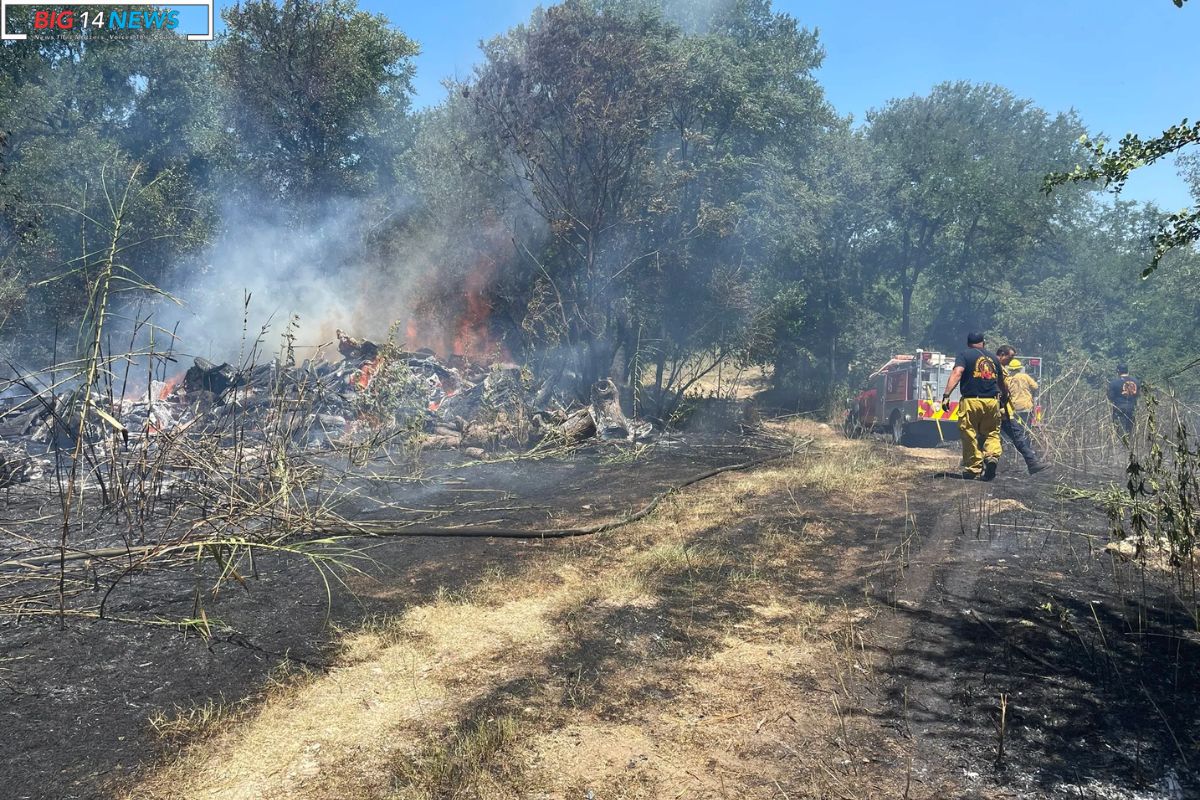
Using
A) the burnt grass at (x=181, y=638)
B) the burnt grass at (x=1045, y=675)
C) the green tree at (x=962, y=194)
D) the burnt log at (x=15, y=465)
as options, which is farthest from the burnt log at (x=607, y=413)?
the green tree at (x=962, y=194)

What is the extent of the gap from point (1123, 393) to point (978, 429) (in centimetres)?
425

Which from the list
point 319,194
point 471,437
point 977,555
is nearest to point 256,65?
point 319,194

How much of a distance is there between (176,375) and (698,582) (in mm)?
17792

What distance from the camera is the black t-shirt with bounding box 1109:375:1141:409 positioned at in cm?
1184

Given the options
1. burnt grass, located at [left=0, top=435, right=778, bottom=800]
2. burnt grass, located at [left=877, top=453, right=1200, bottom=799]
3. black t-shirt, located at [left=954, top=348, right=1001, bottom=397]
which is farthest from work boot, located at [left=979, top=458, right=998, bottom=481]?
burnt grass, located at [left=0, top=435, right=778, bottom=800]

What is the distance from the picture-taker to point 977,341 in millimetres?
9477

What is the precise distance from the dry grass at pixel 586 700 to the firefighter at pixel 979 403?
13.3 feet

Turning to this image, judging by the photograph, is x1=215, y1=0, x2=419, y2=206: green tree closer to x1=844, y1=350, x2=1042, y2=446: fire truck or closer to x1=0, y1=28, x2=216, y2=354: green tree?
x1=0, y1=28, x2=216, y2=354: green tree

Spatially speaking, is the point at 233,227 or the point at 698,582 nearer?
the point at 698,582

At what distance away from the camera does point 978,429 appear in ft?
31.6

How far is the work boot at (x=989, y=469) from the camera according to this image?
9578 mm

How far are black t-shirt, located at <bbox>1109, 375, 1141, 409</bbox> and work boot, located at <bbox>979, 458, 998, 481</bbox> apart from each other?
3.90m

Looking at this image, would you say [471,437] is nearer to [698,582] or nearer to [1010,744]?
[698,582]

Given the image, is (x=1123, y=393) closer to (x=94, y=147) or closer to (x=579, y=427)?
(x=579, y=427)
